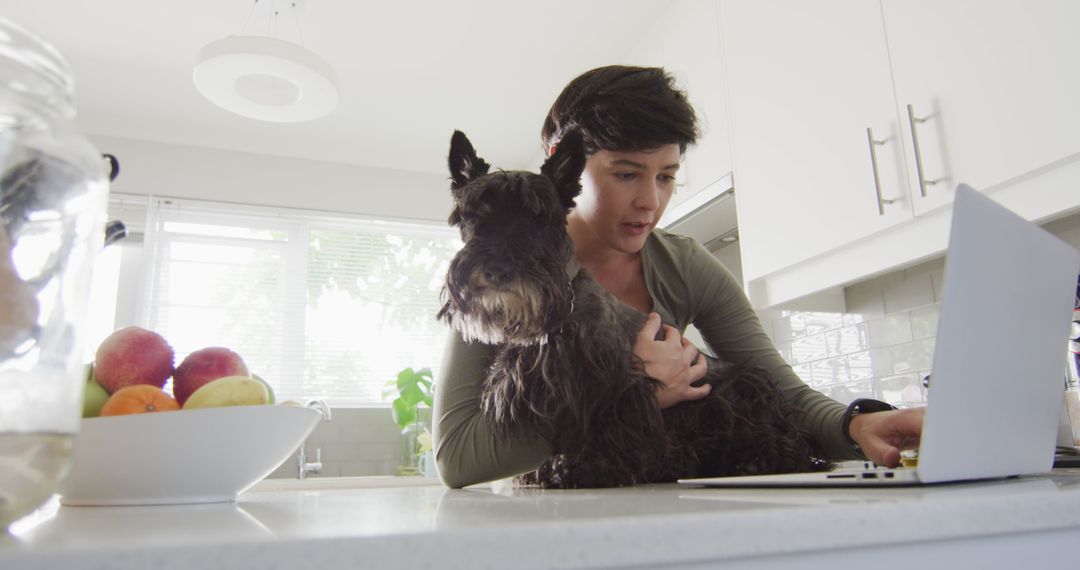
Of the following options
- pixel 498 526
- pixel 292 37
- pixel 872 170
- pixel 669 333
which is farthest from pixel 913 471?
pixel 292 37

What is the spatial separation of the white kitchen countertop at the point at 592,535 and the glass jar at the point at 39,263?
0.05 meters

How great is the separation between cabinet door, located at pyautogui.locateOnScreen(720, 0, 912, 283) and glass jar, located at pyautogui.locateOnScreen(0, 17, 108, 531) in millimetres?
1928

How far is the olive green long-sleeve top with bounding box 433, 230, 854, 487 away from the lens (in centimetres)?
114

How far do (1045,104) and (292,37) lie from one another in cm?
298

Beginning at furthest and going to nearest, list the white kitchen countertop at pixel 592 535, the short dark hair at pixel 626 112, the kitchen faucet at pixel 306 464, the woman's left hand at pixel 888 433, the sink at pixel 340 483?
1. the kitchen faucet at pixel 306 464
2. the sink at pixel 340 483
3. the short dark hair at pixel 626 112
4. the woman's left hand at pixel 888 433
5. the white kitchen countertop at pixel 592 535

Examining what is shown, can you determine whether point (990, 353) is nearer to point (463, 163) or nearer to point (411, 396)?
point (463, 163)

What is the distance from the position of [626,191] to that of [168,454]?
94 cm

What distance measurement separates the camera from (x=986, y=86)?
1.68 meters

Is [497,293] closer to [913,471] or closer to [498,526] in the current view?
[913,471]

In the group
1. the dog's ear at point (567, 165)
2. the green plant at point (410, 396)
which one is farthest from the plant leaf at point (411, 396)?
the dog's ear at point (567, 165)

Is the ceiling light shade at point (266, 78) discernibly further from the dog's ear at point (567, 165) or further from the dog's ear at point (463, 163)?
the dog's ear at point (567, 165)

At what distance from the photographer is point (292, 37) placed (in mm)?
3400

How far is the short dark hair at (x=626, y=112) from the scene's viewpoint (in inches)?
53.1

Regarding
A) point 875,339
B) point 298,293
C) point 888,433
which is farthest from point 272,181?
point 888,433
